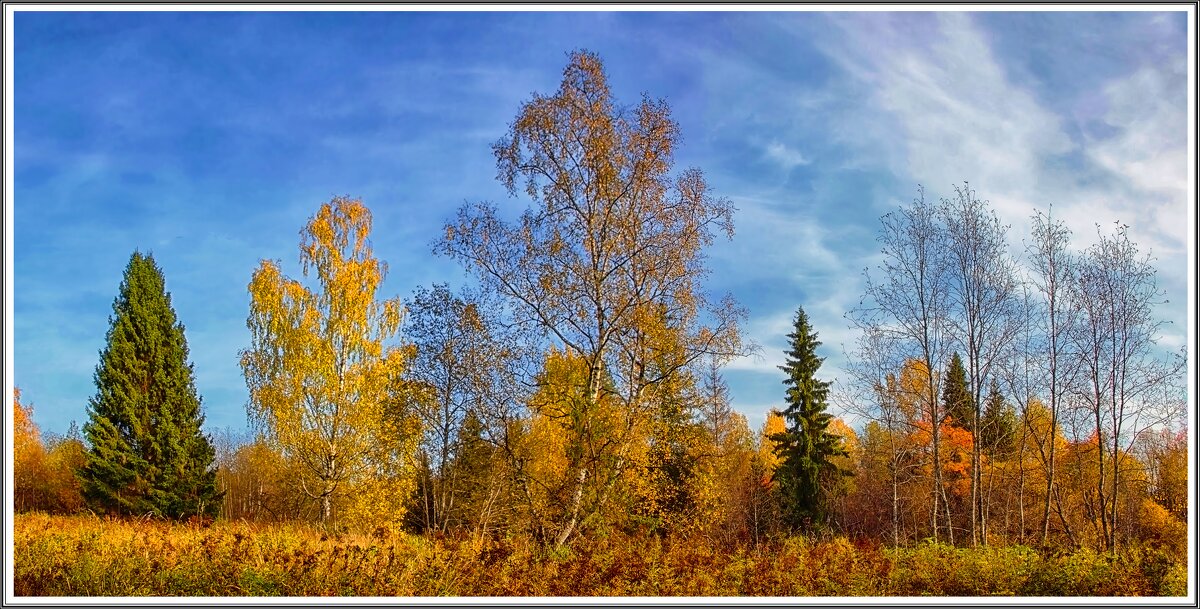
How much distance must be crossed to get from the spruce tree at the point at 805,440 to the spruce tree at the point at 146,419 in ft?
59.5

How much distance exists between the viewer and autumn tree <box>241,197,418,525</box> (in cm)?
1700

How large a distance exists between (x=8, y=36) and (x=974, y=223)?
15.4 metres

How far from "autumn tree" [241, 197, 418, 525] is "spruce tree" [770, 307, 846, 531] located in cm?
1483

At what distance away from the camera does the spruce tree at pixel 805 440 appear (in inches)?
1049

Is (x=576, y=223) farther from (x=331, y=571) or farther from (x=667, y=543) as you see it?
(x=331, y=571)

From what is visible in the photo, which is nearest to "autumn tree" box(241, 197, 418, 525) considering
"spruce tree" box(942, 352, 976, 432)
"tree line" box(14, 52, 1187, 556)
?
"tree line" box(14, 52, 1187, 556)

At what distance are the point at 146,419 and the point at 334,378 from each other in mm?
7017

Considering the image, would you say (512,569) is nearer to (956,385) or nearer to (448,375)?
(448,375)

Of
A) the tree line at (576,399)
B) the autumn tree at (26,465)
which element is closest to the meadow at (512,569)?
the tree line at (576,399)

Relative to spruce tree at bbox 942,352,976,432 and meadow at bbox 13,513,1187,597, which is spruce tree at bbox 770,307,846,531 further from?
meadow at bbox 13,513,1187,597

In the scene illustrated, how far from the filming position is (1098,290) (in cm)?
1449

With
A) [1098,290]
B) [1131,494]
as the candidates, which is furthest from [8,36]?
[1131,494]

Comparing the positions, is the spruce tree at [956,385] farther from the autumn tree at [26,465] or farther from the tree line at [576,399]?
the autumn tree at [26,465]

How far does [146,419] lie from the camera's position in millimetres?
20766
